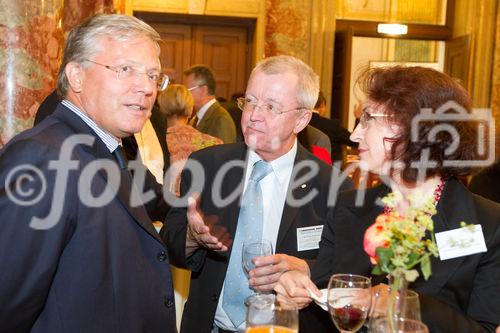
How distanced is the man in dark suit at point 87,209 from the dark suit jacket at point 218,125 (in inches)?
174

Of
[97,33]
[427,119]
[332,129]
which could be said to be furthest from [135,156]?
[332,129]

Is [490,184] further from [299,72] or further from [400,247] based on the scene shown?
[400,247]

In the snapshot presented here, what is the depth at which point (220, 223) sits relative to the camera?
265cm

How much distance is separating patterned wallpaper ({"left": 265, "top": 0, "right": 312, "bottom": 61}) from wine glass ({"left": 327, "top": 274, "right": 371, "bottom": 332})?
8.17 meters

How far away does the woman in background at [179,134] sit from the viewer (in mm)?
4820

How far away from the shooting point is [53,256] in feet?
5.69

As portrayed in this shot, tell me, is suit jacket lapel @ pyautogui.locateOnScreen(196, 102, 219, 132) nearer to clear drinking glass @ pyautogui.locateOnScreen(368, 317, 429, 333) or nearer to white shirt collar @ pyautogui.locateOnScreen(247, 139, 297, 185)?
white shirt collar @ pyautogui.locateOnScreen(247, 139, 297, 185)

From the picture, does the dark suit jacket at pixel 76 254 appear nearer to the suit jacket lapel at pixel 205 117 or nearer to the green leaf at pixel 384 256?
the green leaf at pixel 384 256

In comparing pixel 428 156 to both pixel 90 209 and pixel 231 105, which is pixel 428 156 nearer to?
pixel 90 209

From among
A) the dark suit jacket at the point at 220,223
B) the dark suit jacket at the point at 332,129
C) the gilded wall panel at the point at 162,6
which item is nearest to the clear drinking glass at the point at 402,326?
the dark suit jacket at the point at 220,223

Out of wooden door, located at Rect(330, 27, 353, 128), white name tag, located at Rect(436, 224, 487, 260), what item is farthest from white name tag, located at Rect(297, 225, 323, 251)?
wooden door, located at Rect(330, 27, 353, 128)

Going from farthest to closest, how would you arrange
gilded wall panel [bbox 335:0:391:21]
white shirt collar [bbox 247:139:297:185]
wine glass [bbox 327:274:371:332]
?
1. gilded wall panel [bbox 335:0:391:21]
2. white shirt collar [bbox 247:139:297:185]
3. wine glass [bbox 327:274:371:332]

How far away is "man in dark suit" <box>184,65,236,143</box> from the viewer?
675 centimetres

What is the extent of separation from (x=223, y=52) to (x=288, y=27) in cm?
107
